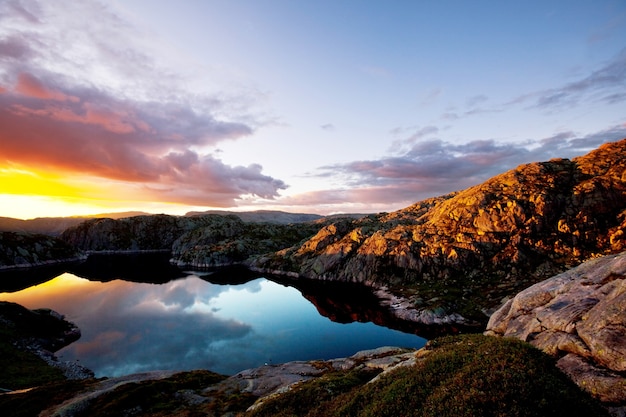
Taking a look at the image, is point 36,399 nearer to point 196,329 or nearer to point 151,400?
point 151,400

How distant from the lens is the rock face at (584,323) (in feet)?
68.1

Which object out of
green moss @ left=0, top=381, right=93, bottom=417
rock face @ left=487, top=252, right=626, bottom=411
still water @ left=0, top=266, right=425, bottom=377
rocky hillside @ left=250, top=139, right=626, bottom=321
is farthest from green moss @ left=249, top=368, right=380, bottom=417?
rocky hillside @ left=250, top=139, right=626, bottom=321

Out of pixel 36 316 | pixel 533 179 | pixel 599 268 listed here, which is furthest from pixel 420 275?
pixel 36 316

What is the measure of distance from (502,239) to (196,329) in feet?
407

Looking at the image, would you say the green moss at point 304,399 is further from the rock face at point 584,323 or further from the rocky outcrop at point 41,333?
the rocky outcrop at point 41,333

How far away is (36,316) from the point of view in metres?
87.1

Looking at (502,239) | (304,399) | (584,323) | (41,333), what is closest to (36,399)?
(304,399)

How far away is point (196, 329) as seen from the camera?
97.4 m

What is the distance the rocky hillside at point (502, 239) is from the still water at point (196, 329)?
1298 inches

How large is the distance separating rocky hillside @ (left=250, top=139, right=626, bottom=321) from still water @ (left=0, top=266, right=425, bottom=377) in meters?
33.0

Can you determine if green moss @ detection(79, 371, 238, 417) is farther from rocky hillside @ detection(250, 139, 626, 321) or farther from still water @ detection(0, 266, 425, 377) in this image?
rocky hillside @ detection(250, 139, 626, 321)

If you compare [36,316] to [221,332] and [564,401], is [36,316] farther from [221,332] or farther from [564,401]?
[564,401]

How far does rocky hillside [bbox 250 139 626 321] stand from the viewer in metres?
106

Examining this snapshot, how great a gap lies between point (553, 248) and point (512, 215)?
2025 cm
